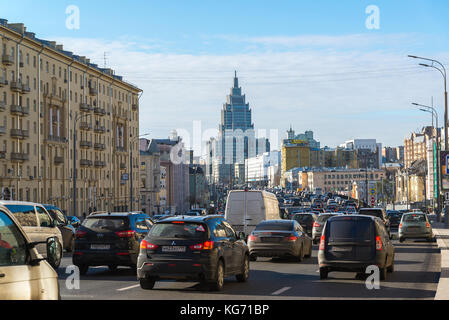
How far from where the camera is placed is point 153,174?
136 m

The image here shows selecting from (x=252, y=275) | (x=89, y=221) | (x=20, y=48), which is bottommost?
(x=252, y=275)

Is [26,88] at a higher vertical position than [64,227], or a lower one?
higher

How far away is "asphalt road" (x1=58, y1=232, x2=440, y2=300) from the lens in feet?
49.5

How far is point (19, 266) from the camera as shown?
763 centimetres

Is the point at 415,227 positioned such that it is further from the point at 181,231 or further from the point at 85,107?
the point at 85,107

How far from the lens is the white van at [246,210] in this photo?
35.8 metres

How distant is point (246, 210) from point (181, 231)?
19.8 meters

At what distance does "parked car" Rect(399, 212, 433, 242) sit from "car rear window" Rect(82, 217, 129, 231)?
72.8 feet

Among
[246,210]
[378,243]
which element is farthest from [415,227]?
[378,243]

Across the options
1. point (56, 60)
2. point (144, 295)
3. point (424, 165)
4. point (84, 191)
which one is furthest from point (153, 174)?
point (144, 295)

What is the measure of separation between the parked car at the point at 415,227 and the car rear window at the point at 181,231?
24925 mm

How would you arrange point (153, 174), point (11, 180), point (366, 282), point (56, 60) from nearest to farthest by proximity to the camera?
point (366, 282), point (11, 180), point (56, 60), point (153, 174)
